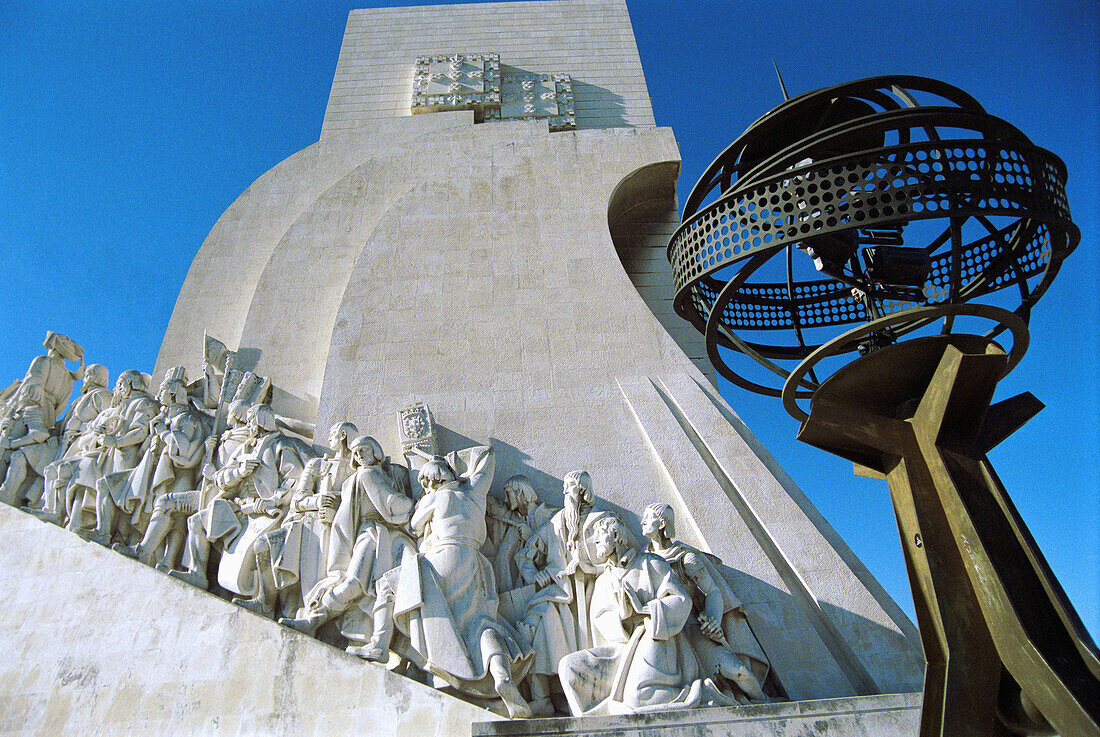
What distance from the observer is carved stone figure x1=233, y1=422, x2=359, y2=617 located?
532cm

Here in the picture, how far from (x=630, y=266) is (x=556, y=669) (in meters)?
5.55

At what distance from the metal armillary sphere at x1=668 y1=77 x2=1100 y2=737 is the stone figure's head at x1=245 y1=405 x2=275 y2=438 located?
3.85 metres

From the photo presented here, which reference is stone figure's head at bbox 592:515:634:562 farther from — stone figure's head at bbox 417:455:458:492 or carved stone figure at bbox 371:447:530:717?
stone figure's head at bbox 417:455:458:492

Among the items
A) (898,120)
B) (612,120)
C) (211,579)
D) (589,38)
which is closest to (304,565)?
(211,579)

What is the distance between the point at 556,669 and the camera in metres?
4.75

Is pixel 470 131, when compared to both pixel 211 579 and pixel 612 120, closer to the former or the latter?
pixel 612 120

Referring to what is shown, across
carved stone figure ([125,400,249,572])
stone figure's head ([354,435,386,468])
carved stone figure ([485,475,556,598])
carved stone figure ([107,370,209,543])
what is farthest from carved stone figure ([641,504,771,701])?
carved stone figure ([107,370,209,543])

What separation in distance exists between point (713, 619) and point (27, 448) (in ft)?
20.7

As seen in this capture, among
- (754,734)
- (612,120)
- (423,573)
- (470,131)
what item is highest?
(612,120)

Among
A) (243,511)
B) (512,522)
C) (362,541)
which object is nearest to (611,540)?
(512,522)

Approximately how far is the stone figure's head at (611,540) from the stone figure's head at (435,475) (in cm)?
111

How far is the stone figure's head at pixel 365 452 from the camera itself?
568 cm

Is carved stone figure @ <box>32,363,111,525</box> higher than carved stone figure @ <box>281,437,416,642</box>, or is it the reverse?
carved stone figure @ <box>32,363,111,525</box>

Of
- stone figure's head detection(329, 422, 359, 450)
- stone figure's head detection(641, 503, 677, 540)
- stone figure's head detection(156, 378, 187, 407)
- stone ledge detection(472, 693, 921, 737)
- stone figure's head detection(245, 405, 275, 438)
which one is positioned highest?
stone figure's head detection(156, 378, 187, 407)
